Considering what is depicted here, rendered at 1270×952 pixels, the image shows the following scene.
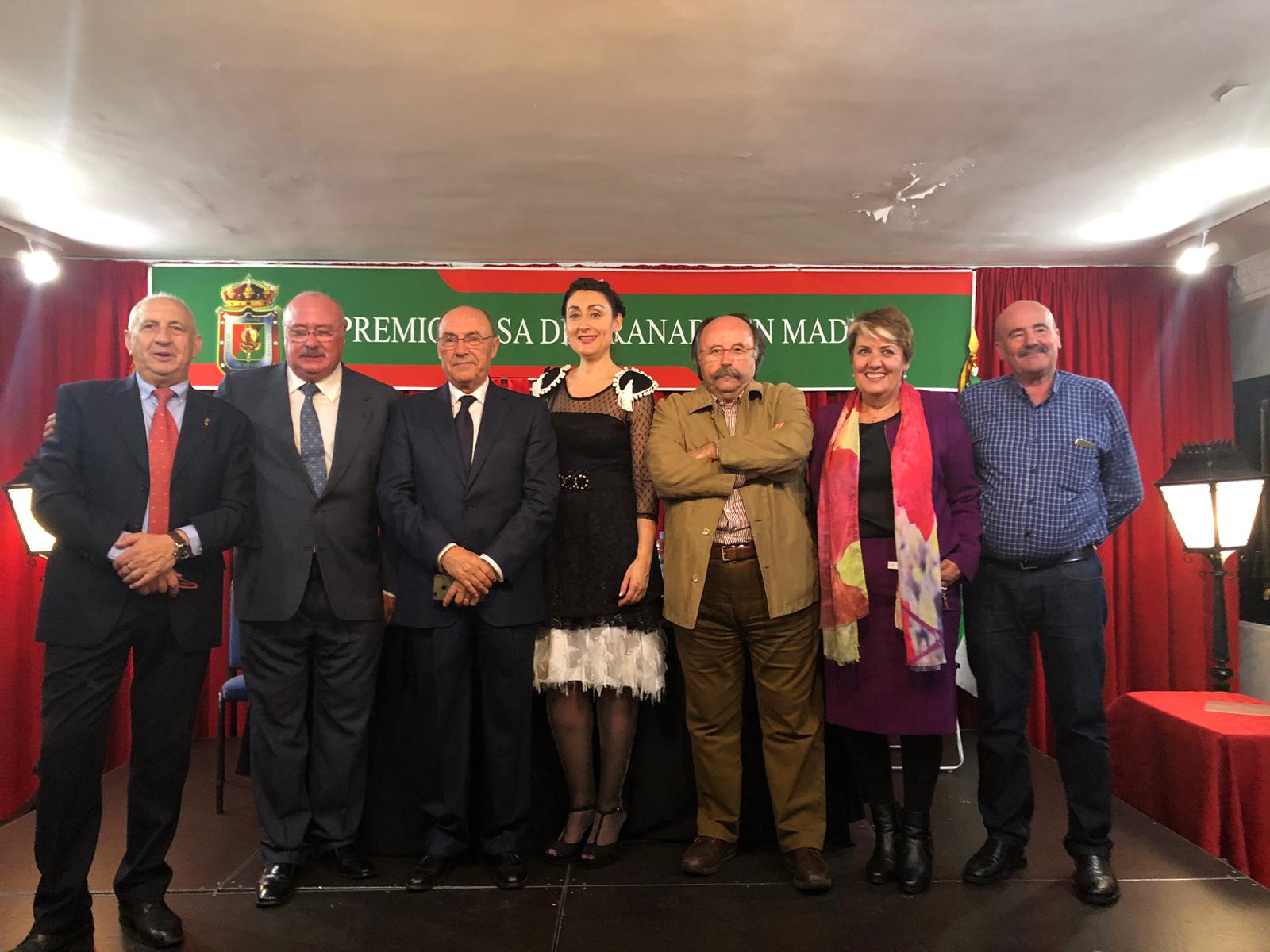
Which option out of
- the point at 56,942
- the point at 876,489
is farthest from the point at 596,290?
the point at 56,942

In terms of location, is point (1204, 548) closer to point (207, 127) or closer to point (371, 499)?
point (371, 499)

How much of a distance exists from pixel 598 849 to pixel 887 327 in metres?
1.73

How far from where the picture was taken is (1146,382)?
4746mm

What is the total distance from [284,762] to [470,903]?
Result: 650 millimetres

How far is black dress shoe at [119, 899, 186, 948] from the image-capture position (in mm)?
1971

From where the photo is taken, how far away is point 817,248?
430 centimetres

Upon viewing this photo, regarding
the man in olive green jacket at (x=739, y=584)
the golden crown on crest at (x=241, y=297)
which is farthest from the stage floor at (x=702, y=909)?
the golden crown on crest at (x=241, y=297)

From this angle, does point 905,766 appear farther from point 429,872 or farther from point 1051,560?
point 429,872

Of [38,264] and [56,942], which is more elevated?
[38,264]

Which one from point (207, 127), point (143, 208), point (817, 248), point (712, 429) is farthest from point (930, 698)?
point (143, 208)

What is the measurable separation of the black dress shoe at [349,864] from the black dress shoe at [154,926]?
424 millimetres

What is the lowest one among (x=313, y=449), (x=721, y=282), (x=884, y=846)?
(x=884, y=846)

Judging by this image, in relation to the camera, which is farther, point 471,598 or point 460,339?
point 460,339

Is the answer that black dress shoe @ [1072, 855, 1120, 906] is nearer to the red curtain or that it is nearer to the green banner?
the red curtain
